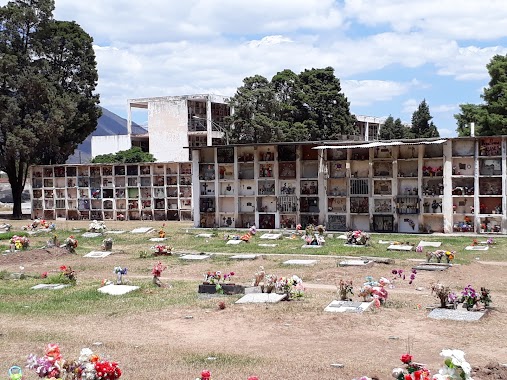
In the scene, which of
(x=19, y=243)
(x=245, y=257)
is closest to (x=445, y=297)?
(x=245, y=257)

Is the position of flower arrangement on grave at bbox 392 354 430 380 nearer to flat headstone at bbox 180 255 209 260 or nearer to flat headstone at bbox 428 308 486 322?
flat headstone at bbox 428 308 486 322

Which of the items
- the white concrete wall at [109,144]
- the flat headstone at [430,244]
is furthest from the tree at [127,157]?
the flat headstone at [430,244]

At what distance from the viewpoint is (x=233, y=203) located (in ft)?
139

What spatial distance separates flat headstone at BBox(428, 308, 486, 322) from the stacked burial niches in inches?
838

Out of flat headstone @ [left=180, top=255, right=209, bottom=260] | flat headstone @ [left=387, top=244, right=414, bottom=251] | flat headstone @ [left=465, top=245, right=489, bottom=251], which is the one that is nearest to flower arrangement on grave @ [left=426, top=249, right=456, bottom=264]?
flat headstone @ [left=387, top=244, right=414, bottom=251]

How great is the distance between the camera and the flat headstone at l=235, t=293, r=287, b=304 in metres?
17.7

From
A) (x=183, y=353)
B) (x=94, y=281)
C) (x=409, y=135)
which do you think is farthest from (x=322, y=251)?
(x=409, y=135)

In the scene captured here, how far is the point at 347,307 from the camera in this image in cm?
1648

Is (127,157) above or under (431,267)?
above

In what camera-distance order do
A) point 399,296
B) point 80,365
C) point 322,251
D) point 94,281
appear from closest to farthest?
point 80,365, point 399,296, point 94,281, point 322,251

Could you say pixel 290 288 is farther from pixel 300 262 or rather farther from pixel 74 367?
pixel 74 367

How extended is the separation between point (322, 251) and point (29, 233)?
20691 millimetres

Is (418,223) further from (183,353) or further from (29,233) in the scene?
(183,353)

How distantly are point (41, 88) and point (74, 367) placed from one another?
150 feet
